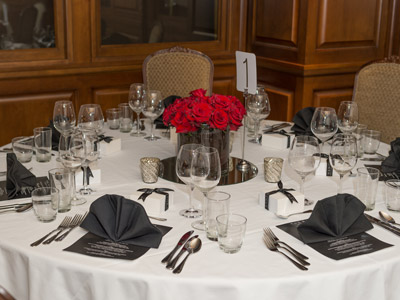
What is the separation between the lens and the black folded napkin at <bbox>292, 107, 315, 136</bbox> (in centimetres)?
251

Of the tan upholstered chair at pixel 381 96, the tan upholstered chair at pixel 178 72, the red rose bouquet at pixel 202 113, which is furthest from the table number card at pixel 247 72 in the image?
the tan upholstered chair at pixel 178 72

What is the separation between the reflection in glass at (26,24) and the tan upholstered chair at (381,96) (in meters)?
2.17

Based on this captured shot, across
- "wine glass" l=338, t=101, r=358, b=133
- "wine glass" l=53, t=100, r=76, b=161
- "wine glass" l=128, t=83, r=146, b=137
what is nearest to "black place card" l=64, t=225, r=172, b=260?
"wine glass" l=53, t=100, r=76, b=161

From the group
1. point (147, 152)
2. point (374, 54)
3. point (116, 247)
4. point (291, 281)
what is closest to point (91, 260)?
point (116, 247)

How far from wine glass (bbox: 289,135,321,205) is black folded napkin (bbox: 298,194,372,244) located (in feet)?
0.55

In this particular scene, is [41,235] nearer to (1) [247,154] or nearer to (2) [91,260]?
(2) [91,260]

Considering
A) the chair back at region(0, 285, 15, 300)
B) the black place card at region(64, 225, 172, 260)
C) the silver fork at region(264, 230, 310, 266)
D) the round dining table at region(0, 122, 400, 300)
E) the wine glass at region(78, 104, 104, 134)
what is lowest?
the chair back at region(0, 285, 15, 300)

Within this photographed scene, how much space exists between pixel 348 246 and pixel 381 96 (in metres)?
1.66

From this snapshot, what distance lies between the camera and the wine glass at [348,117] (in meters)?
2.34

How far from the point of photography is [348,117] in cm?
236

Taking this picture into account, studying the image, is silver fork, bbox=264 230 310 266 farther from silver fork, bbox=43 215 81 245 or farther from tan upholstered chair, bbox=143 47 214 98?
tan upholstered chair, bbox=143 47 214 98

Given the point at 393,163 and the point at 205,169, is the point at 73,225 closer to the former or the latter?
the point at 205,169

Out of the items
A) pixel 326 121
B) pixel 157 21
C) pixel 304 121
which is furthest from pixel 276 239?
pixel 157 21

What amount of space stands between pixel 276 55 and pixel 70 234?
10.5 ft
